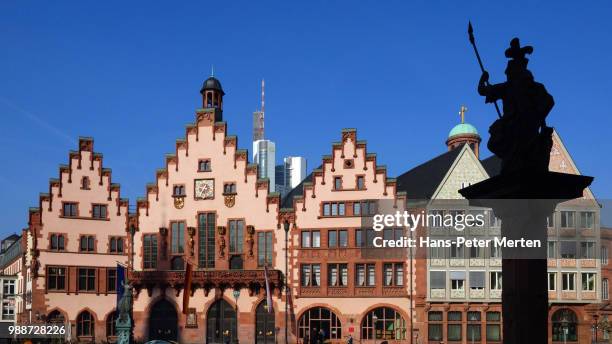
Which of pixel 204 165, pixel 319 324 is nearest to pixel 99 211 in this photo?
pixel 204 165

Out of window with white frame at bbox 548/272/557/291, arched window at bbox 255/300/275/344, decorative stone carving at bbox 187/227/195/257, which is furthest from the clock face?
window with white frame at bbox 548/272/557/291

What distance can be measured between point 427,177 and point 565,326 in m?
15.8

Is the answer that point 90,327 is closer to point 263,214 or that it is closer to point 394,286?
point 263,214

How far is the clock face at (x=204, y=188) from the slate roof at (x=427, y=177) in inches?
618

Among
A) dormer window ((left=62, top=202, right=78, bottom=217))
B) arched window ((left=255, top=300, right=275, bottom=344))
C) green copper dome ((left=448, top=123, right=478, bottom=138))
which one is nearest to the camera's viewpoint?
arched window ((left=255, top=300, right=275, bottom=344))

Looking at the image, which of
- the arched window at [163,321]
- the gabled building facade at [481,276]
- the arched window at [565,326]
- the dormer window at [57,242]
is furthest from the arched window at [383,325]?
the dormer window at [57,242]

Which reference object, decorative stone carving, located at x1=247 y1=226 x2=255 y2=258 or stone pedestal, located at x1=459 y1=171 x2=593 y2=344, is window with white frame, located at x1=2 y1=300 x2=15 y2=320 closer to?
decorative stone carving, located at x1=247 y1=226 x2=255 y2=258

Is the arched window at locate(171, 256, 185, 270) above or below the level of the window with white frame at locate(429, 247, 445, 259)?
below

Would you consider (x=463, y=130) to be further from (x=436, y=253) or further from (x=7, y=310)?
(x=7, y=310)

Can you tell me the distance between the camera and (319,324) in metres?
59.2

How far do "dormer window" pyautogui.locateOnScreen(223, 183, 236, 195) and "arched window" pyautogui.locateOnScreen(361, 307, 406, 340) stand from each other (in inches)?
577

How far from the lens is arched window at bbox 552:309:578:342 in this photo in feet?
189

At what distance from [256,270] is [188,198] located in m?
8.93

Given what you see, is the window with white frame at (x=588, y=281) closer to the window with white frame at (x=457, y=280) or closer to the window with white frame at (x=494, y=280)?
the window with white frame at (x=494, y=280)
